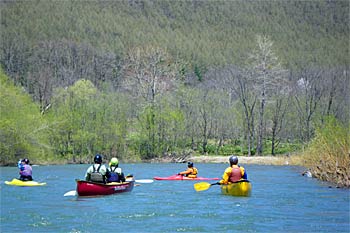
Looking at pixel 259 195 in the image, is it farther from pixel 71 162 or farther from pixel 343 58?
pixel 343 58

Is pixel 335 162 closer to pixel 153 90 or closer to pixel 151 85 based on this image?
pixel 153 90

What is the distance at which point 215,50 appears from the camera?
140 m

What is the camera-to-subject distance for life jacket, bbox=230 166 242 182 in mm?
27656

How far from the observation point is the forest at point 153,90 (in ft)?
215

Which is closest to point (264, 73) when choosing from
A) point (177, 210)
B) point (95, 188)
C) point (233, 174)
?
point (233, 174)

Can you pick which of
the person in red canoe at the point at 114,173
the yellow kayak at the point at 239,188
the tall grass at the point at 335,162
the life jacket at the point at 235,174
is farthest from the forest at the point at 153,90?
the person in red canoe at the point at 114,173

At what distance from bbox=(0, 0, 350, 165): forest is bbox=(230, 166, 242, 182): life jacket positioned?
26.8ft

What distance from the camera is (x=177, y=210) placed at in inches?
950

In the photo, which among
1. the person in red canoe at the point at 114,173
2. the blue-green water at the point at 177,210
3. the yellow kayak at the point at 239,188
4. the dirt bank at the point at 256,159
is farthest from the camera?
the dirt bank at the point at 256,159

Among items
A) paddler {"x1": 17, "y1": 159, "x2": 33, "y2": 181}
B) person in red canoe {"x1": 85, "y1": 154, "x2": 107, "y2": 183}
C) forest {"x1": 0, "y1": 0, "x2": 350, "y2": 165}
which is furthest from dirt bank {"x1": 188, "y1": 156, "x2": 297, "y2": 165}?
person in red canoe {"x1": 85, "y1": 154, "x2": 107, "y2": 183}

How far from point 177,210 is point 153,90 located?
46751mm

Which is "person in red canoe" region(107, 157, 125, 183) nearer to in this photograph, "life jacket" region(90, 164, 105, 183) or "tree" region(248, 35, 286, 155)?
"life jacket" region(90, 164, 105, 183)

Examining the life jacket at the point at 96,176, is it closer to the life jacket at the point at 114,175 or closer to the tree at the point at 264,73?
the life jacket at the point at 114,175

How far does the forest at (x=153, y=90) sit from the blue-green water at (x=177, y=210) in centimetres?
744
